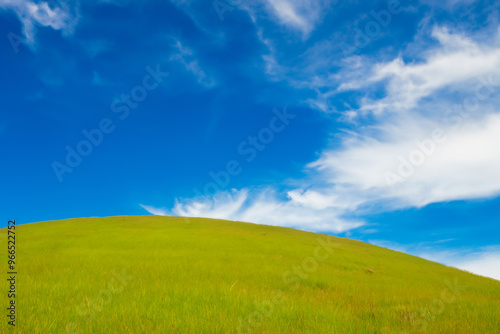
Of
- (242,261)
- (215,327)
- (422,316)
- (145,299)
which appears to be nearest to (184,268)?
(242,261)

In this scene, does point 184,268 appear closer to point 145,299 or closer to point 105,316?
point 145,299

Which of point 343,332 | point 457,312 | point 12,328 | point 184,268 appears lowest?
point 12,328

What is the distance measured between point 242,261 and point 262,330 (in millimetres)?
12819

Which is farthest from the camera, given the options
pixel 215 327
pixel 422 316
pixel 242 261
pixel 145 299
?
pixel 242 261

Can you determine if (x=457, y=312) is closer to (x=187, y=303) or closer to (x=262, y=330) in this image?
(x=262, y=330)

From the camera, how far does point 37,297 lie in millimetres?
7320

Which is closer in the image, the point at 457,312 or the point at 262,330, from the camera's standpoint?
the point at 262,330

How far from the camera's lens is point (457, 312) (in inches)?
286

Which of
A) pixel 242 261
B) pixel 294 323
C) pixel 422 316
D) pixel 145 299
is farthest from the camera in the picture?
pixel 242 261

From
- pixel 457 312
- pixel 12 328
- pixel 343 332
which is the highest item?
pixel 457 312

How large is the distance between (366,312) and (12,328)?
7.45 metres

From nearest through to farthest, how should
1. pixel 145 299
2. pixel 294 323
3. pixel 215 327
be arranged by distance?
pixel 215 327 < pixel 294 323 < pixel 145 299

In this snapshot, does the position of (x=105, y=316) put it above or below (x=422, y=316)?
below

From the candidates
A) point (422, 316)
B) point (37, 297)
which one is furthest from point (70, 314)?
point (422, 316)
